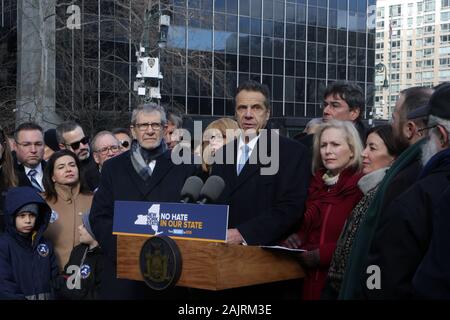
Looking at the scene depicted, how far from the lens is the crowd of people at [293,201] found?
2.42 m

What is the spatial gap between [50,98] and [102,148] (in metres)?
16.9

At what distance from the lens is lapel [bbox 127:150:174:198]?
4.19 meters

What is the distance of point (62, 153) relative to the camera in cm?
521

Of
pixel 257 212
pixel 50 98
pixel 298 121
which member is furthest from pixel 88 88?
pixel 257 212

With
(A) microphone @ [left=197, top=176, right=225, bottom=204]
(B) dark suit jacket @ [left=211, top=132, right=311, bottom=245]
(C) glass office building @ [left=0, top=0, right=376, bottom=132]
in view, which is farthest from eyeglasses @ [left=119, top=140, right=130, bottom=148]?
(C) glass office building @ [left=0, top=0, right=376, bottom=132]

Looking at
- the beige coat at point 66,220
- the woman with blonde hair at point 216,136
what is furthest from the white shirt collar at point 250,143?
the beige coat at point 66,220

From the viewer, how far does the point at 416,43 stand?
112312 mm

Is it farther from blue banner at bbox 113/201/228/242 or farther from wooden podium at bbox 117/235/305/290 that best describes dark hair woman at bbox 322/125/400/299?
blue banner at bbox 113/201/228/242

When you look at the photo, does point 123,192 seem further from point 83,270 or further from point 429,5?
point 429,5

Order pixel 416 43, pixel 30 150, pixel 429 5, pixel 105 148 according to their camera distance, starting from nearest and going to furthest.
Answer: pixel 30 150, pixel 105 148, pixel 429 5, pixel 416 43

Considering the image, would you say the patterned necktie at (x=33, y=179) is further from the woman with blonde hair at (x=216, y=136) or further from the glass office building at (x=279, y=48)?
the glass office building at (x=279, y=48)

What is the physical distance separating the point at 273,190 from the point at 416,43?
116 meters

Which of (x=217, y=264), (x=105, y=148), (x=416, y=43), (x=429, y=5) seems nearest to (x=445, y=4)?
(x=429, y=5)
